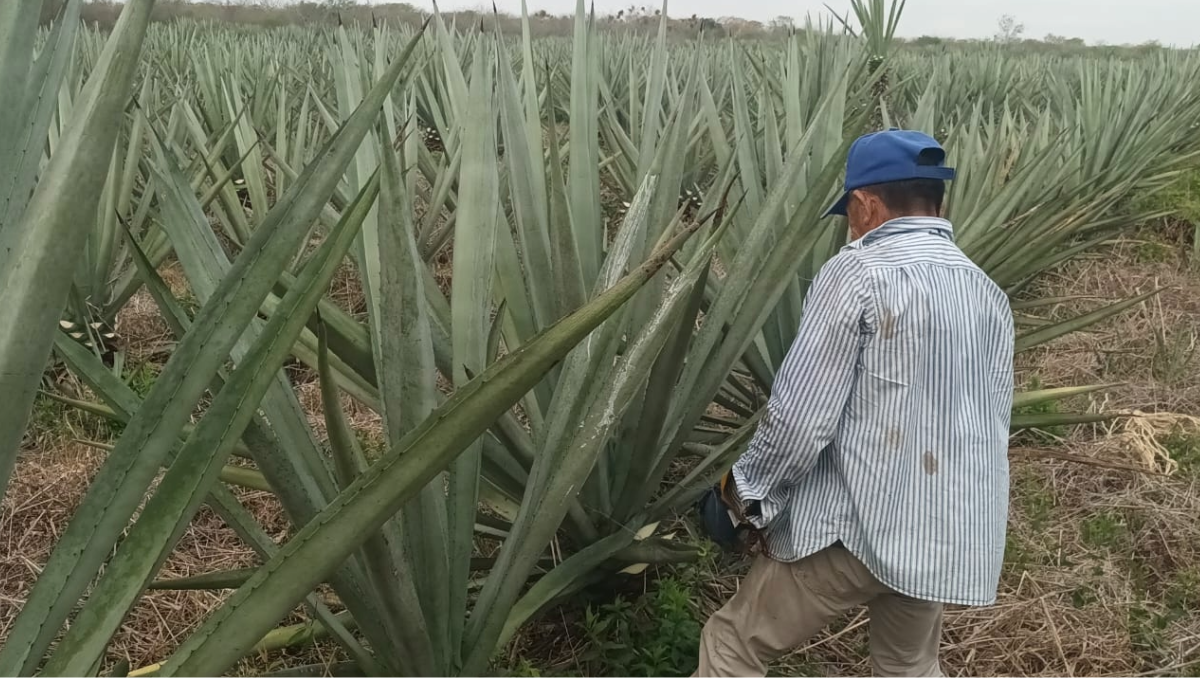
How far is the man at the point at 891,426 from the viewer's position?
1275 millimetres

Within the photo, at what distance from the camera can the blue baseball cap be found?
137cm

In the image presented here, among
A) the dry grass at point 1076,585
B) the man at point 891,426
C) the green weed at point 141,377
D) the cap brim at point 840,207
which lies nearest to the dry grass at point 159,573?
the green weed at point 141,377

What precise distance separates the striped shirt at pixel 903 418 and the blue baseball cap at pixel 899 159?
0.09 meters

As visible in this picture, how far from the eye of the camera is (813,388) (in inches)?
51.3

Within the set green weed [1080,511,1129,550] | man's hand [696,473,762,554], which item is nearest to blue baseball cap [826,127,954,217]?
man's hand [696,473,762,554]

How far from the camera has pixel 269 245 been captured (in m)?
0.78

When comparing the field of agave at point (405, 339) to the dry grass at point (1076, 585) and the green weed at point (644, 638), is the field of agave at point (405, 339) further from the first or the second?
the dry grass at point (1076, 585)

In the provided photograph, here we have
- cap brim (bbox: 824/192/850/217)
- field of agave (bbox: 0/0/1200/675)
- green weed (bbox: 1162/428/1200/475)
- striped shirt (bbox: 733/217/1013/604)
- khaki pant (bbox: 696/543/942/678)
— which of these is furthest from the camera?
green weed (bbox: 1162/428/1200/475)

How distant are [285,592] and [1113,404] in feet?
10.7

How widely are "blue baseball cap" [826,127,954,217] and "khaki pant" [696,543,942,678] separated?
0.62m

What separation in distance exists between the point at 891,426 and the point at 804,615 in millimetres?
379

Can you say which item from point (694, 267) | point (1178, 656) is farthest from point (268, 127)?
point (1178, 656)

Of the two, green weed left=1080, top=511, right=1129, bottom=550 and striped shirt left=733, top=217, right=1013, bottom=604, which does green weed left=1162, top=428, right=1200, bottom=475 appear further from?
striped shirt left=733, top=217, right=1013, bottom=604

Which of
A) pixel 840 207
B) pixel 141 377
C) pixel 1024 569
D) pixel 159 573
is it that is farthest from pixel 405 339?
pixel 141 377
